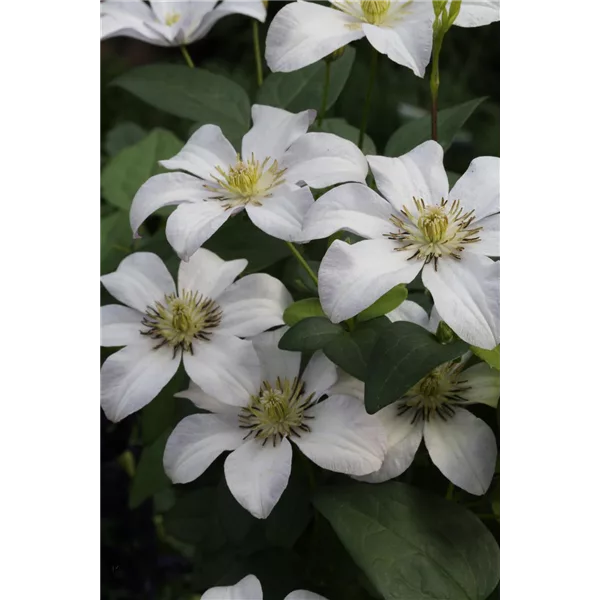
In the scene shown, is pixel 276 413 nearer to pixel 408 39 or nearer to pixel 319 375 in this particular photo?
pixel 319 375

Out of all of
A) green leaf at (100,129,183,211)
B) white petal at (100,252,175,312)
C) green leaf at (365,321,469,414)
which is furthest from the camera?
green leaf at (100,129,183,211)

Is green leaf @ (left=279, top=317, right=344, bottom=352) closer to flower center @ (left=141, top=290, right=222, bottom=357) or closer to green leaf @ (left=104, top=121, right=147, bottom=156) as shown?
flower center @ (left=141, top=290, right=222, bottom=357)

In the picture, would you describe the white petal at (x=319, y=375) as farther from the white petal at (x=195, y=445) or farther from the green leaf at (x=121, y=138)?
the green leaf at (x=121, y=138)

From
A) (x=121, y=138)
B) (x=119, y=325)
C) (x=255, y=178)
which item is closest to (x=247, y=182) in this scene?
(x=255, y=178)

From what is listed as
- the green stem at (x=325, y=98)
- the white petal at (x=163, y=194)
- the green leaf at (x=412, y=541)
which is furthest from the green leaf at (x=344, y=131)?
the green leaf at (x=412, y=541)

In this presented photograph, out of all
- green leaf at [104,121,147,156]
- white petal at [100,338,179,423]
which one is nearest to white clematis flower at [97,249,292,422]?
white petal at [100,338,179,423]

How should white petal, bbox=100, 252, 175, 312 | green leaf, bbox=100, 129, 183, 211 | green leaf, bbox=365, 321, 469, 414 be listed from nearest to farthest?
1. green leaf, bbox=365, 321, 469, 414
2. white petal, bbox=100, 252, 175, 312
3. green leaf, bbox=100, 129, 183, 211
